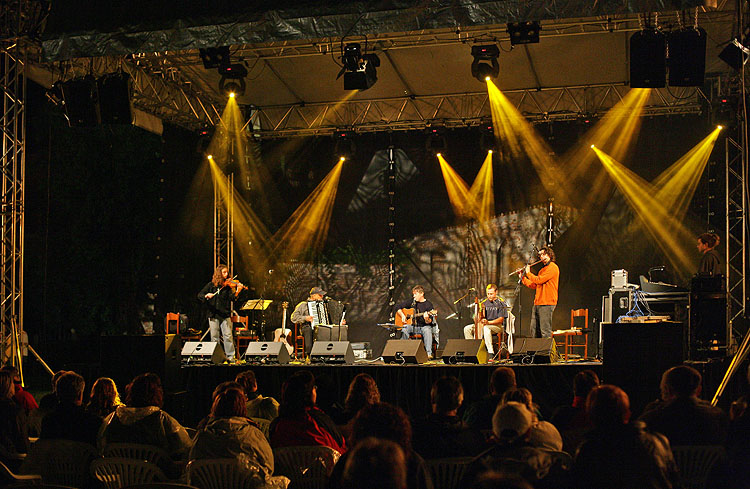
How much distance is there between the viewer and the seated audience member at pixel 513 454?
310 cm

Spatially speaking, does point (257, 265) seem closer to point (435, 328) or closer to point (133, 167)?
point (133, 167)

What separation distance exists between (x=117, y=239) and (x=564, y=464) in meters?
12.0

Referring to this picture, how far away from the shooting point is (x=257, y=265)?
15836mm

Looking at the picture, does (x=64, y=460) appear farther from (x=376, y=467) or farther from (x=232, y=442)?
(x=376, y=467)

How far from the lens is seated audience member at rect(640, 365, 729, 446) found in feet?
14.3

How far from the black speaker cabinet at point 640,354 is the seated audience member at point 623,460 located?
4.49 metres

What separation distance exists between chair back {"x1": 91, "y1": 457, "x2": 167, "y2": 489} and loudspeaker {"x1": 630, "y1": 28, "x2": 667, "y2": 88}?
7.28m

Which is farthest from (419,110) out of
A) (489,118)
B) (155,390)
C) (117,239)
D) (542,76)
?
(155,390)

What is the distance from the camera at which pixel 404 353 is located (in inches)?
397


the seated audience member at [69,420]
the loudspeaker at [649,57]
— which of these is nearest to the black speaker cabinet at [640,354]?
the loudspeaker at [649,57]

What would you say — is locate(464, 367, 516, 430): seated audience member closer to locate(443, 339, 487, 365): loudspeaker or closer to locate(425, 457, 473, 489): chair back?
locate(425, 457, 473, 489): chair back

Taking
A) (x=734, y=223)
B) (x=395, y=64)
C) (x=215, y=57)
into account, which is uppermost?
(x=395, y=64)

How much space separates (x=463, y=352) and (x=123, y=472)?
253 inches

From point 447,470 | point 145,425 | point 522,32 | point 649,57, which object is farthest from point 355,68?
point 447,470
